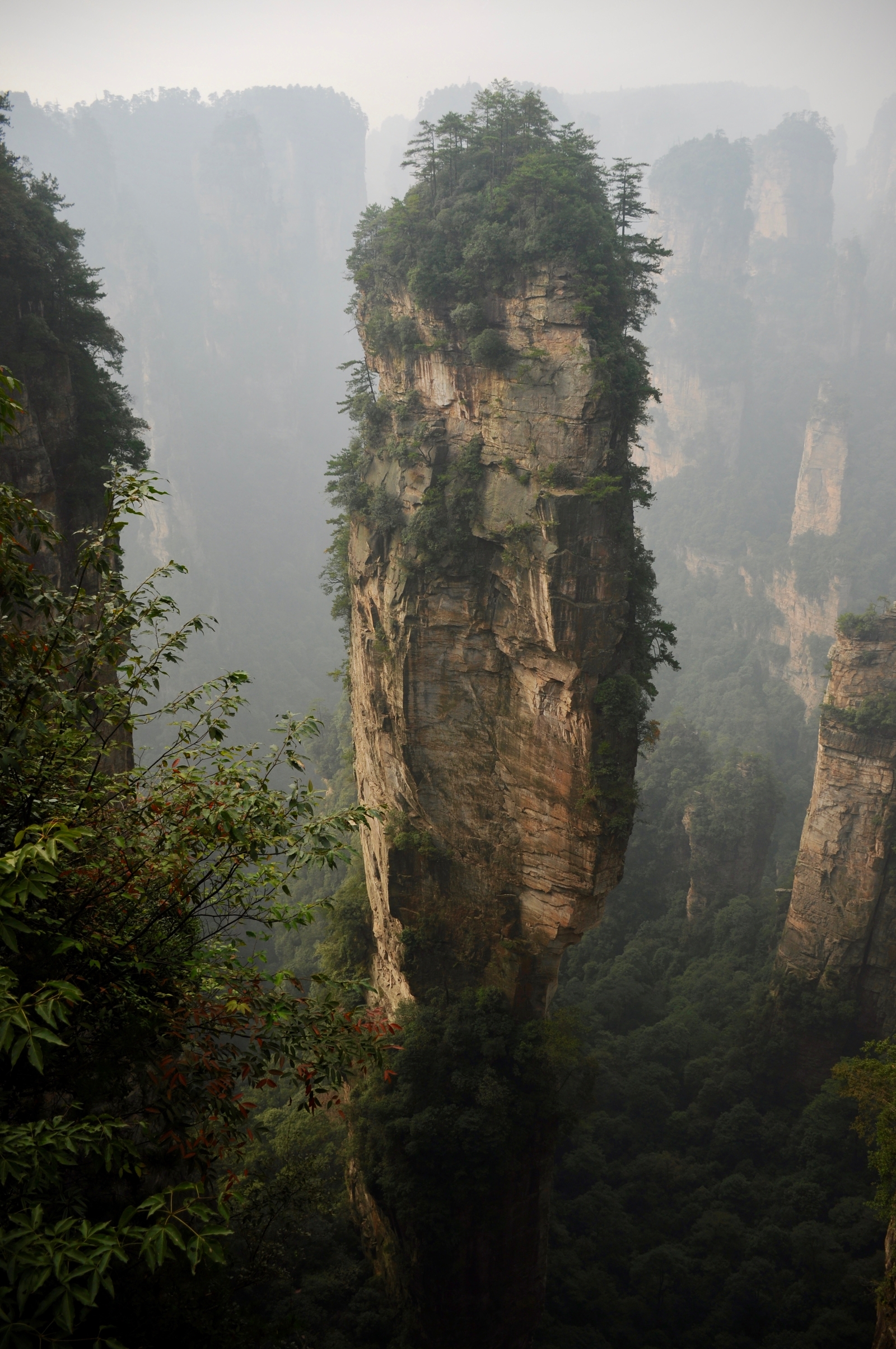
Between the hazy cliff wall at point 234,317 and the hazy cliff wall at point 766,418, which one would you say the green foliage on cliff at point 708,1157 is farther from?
the hazy cliff wall at point 234,317

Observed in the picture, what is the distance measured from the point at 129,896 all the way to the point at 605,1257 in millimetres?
23476

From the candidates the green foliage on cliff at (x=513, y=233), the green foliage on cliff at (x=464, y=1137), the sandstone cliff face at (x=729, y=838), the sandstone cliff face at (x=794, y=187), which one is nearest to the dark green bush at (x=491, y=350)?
the green foliage on cliff at (x=513, y=233)

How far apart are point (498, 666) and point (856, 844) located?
15.7 m

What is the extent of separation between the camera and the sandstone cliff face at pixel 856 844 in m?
25.9

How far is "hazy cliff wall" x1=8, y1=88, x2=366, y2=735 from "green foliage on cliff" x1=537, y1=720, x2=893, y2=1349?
133ft

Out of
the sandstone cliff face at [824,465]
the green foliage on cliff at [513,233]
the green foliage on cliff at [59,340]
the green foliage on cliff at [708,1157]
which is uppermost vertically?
the sandstone cliff face at [824,465]

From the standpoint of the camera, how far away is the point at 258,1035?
17.5 feet

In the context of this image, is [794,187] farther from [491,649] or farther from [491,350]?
[491,649]

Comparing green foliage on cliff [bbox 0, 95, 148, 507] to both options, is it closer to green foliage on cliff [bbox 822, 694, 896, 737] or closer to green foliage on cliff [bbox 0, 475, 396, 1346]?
green foliage on cliff [bbox 0, 475, 396, 1346]

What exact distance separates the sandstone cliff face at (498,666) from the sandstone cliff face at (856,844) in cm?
1260

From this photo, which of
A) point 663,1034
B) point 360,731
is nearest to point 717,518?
point 663,1034

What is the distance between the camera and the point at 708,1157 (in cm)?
2528

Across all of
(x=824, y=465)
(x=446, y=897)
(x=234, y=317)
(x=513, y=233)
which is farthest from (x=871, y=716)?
(x=234, y=317)

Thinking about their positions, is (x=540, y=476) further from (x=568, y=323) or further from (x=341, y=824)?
(x=341, y=824)
